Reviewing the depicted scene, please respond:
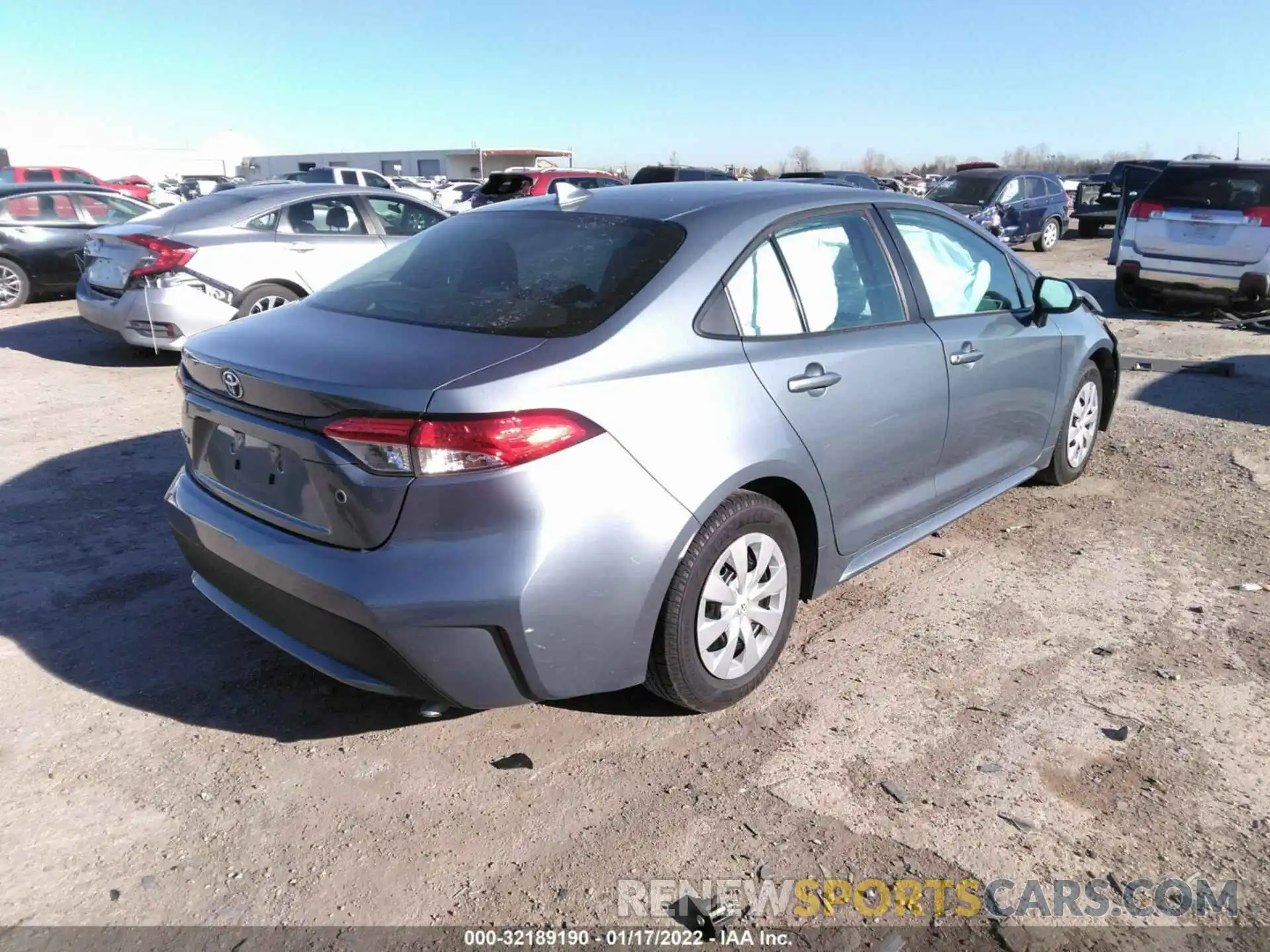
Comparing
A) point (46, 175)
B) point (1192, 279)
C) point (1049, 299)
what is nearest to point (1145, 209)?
point (1192, 279)

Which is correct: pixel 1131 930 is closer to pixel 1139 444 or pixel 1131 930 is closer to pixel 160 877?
pixel 160 877

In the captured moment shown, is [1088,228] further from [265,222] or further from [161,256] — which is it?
[161,256]

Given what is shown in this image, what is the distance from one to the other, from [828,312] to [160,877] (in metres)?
2.69

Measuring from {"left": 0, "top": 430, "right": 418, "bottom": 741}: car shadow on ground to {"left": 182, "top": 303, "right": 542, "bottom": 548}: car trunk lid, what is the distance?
74cm

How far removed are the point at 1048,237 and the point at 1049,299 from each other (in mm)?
16906

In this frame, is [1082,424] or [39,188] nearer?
[1082,424]

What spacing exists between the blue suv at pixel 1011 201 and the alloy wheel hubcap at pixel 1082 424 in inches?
465

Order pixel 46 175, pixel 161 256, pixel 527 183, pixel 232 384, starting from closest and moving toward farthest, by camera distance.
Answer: pixel 232 384, pixel 527 183, pixel 161 256, pixel 46 175

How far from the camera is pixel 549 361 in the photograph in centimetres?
253

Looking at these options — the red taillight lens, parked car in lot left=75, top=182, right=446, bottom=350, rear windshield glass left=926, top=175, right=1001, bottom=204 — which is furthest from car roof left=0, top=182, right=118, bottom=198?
rear windshield glass left=926, top=175, right=1001, bottom=204

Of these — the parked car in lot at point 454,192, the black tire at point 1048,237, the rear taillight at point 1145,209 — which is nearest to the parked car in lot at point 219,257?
the rear taillight at point 1145,209

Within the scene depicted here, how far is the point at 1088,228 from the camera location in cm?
2317

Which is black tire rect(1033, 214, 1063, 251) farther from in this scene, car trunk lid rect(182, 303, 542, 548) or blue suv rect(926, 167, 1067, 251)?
car trunk lid rect(182, 303, 542, 548)

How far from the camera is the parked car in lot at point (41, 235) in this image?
10.8 m
